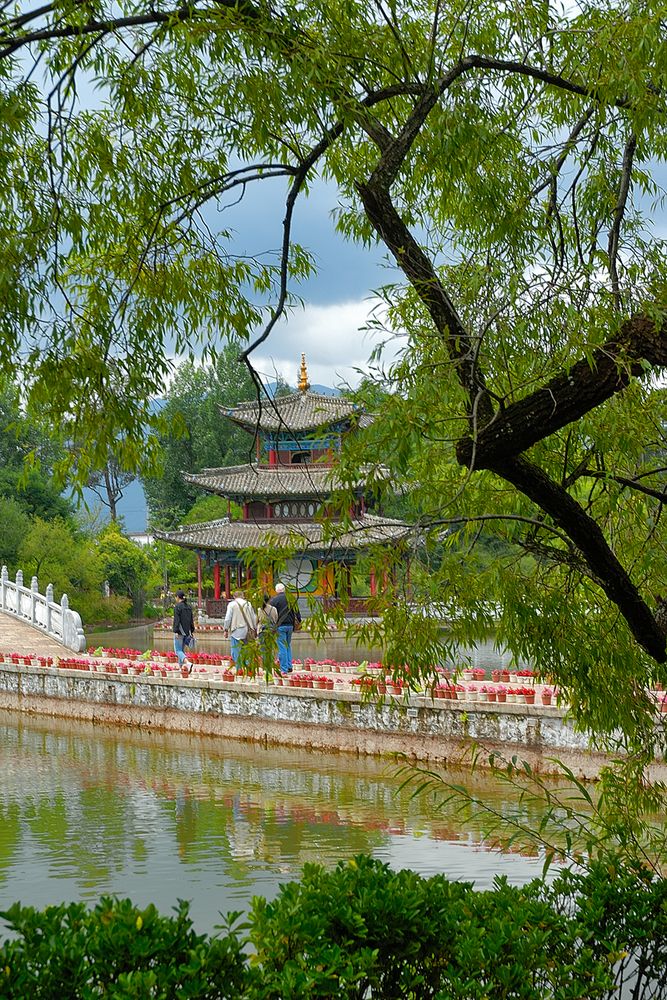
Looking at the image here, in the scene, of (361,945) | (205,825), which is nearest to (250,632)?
(205,825)

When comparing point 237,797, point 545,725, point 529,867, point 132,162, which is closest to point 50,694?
point 237,797

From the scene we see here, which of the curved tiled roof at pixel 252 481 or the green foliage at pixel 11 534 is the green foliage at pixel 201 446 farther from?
the curved tiled roof at pixel 252 481

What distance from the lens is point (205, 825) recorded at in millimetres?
11211

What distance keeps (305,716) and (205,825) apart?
435 cm

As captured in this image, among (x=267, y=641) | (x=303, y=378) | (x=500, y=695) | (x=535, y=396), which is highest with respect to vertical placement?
(x=303, y=378)

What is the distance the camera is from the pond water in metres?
8.84

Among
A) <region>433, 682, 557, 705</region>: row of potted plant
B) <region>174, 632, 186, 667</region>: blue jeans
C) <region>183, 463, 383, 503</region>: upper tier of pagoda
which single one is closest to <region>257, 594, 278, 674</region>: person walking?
<region>433, 682, 557, 705</region>: row of potted plant

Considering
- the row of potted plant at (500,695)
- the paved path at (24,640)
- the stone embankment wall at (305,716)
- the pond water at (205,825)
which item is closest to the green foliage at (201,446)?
the paved path at (24,640)

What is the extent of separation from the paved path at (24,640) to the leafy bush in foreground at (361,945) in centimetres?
2205

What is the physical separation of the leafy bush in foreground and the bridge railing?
21.8 meters

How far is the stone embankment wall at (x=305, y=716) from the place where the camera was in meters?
13.0

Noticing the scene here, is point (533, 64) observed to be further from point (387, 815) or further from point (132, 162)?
point (387, 815)

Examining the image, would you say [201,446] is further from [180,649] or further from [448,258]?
[448,258]

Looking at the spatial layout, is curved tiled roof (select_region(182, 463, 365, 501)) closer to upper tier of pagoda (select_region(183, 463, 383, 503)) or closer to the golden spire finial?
upper tier of pagoda (select_region(183, 463, 383, 503))
